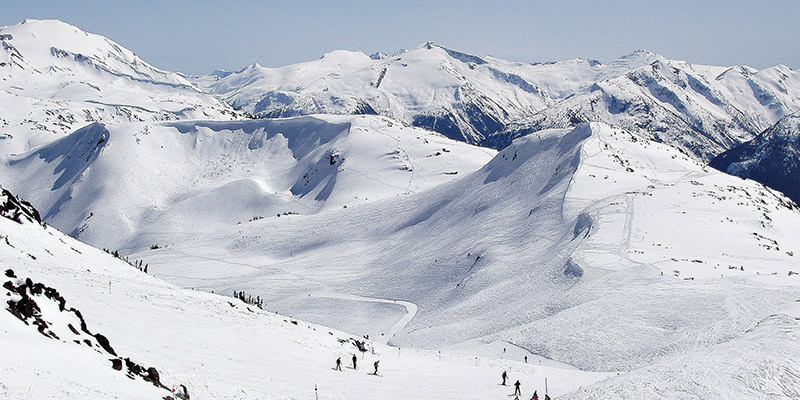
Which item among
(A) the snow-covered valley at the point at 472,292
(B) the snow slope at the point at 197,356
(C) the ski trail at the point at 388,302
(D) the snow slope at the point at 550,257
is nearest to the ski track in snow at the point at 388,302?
(C) the ski trail at the point at 388,302

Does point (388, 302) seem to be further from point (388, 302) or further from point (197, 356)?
point (197, 356)

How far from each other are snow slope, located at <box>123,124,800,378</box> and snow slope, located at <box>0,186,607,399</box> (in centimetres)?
1081

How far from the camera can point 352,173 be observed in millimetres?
196625

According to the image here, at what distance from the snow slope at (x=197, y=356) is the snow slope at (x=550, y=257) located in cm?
1081

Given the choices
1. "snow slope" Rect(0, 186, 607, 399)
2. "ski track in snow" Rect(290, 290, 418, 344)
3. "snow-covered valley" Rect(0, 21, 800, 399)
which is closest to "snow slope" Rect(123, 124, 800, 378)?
"snow-covered valley" Rect(0, 21, 800, 399)

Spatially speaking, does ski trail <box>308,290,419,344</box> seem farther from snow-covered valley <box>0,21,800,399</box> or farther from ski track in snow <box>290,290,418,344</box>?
snow-covered valley <box>0,21,800,399</box>

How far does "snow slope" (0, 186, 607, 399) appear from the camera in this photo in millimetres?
24875

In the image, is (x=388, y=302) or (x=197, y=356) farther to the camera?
(x=388, y=302)

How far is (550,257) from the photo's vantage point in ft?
275

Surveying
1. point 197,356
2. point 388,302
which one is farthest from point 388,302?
point 197,356

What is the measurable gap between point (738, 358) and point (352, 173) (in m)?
166

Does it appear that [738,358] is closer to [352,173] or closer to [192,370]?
[192,370]

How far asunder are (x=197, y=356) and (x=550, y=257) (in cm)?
5652

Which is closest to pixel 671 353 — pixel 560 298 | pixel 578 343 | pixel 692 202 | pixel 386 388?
pixel 578 343
